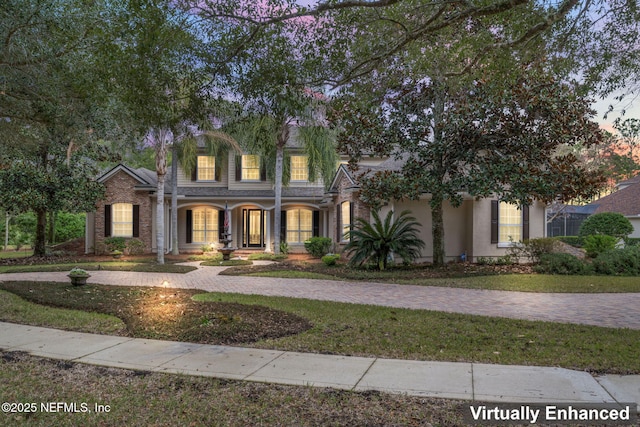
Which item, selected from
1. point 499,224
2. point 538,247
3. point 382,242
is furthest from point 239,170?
point 538,247

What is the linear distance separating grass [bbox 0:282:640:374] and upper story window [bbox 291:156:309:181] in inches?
604

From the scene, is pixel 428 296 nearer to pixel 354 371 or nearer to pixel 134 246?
pixel 354 371

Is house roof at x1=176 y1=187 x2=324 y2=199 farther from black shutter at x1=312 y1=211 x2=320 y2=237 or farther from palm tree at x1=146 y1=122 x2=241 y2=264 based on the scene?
black shutter at x1=312 y1=211 x2=320 y2=237

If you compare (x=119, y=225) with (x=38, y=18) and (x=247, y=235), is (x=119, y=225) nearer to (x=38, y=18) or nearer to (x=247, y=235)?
(x=247, y=235)

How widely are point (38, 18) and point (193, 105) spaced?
316 cm

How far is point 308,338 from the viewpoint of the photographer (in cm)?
639

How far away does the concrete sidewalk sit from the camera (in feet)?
14.1

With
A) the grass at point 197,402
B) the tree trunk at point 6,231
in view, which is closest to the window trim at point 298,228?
the tree trunk at point 6,231

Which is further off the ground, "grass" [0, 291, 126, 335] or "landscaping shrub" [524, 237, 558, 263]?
"landscaping shrub" [524, 237, 558, 263]

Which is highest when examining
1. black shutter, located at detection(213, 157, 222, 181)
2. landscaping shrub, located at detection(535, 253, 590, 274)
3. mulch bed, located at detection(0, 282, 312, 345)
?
black shutter, located at detection(213, 157, 222, 181)

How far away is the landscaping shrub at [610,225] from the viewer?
2350 cm

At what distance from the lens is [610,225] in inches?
936

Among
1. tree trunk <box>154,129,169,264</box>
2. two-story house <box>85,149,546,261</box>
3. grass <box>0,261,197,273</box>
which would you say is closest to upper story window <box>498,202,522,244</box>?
two-story house <box>85,149,546,261</box>

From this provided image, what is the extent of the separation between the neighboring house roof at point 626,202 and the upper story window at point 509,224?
14.7m
